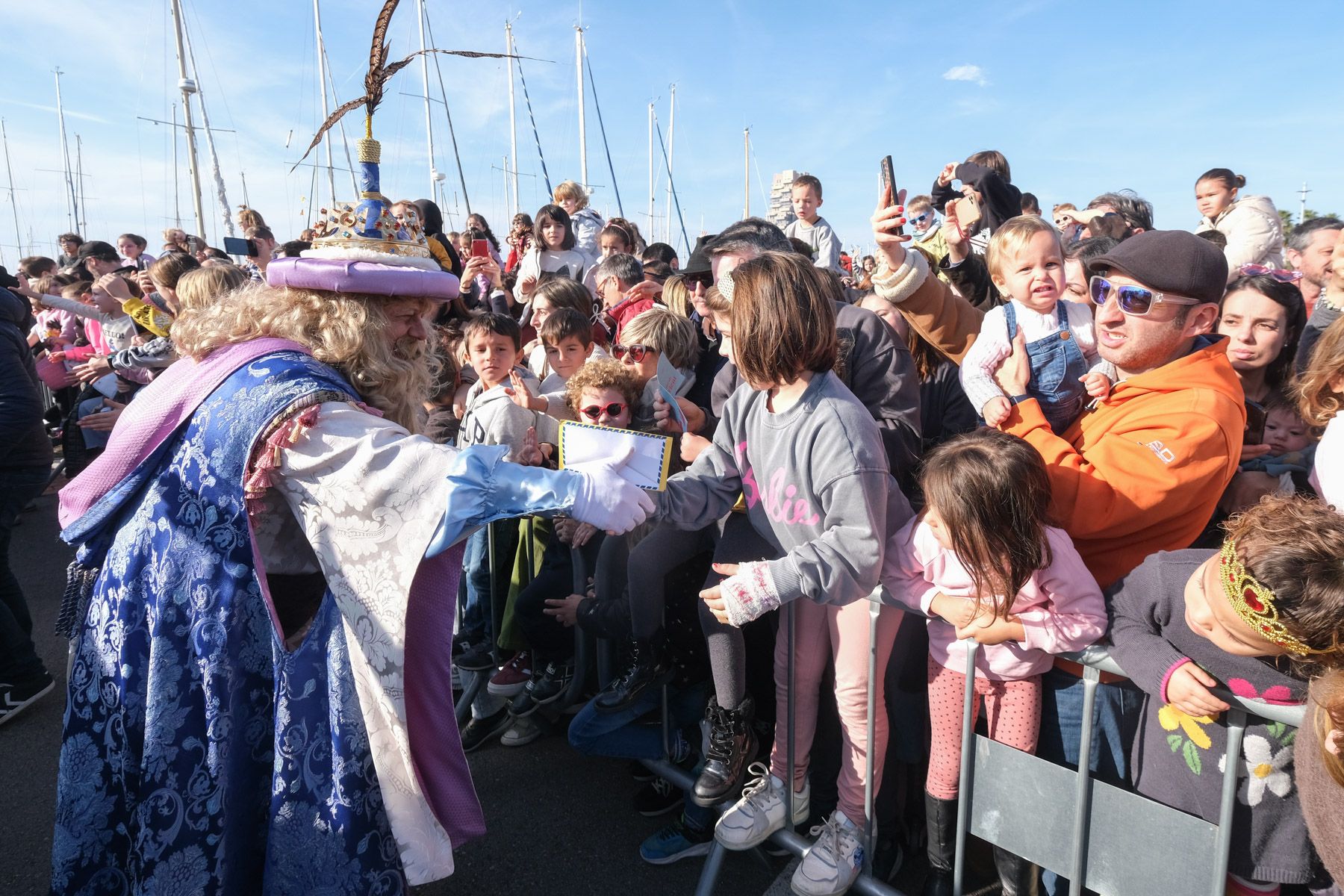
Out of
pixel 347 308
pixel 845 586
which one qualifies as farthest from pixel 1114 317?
pixel 347 308

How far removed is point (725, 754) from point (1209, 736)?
143cm

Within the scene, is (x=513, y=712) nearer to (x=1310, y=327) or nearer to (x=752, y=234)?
(x=752, y=234)

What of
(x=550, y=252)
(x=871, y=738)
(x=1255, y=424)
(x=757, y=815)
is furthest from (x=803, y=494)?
(x=550, y=252)

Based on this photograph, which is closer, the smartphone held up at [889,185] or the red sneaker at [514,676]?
the smartphone held up at [889,185]

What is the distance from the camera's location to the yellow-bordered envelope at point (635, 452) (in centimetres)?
206

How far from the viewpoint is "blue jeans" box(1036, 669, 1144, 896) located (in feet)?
6.40

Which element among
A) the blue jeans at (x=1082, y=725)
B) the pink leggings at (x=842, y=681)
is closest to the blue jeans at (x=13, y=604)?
the pink leggings at (x=842, y=681)

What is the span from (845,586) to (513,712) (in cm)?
218

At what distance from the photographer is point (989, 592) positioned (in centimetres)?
198

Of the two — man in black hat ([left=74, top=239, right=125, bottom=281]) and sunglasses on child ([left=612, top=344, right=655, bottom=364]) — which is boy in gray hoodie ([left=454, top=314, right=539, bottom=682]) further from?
man in black hat ([left=74, top=239, right=125, bottom=281])

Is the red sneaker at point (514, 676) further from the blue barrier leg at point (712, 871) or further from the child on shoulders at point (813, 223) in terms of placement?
the child on shoulders at point (813, 223)

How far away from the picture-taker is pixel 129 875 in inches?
78.1

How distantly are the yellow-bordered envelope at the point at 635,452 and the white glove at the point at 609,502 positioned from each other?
0.14m

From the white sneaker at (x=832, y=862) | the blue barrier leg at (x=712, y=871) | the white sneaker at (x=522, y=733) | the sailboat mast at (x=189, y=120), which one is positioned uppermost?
the sailboat mast at (x=189, y=120)
